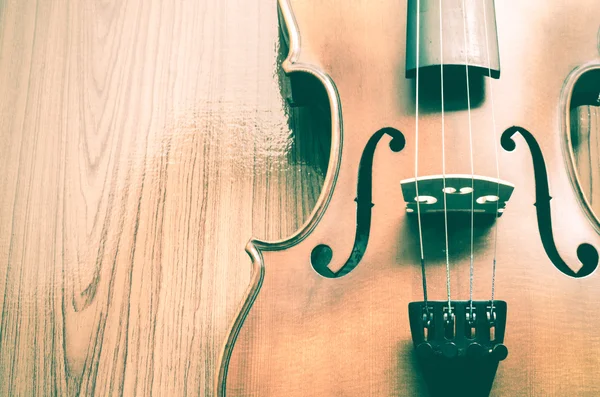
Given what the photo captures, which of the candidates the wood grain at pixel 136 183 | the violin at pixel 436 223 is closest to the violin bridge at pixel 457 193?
the violin at pixel 436 223

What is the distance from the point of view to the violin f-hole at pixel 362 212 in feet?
2.22

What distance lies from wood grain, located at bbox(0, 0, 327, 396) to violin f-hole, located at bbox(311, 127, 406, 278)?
0.80 feet

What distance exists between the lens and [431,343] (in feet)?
1.91

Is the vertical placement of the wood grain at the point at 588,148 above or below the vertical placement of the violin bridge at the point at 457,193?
above

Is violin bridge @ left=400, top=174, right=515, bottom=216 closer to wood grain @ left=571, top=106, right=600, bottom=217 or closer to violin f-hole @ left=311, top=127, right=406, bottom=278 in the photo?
violin f-hole @ left=311, top=127, right=406, bottom=278

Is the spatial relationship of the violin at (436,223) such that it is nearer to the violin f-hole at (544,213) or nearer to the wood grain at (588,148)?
the violin f-hole at (544,213)

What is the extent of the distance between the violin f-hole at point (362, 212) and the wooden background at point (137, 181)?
240 millimetres

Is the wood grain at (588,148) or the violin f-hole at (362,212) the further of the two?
the wood grain at (588,148)

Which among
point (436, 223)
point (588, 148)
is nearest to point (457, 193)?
point (436, 223)

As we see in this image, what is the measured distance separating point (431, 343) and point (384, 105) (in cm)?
35

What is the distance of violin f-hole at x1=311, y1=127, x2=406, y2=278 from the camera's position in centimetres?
68

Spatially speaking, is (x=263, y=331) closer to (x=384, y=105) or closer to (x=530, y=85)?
(x=384, y=105)

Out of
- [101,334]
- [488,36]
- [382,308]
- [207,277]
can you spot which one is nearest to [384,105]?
[488,36]

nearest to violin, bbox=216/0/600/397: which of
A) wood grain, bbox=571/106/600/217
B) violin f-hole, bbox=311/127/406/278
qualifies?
violin f-hole, bbox=311/127/406/278
